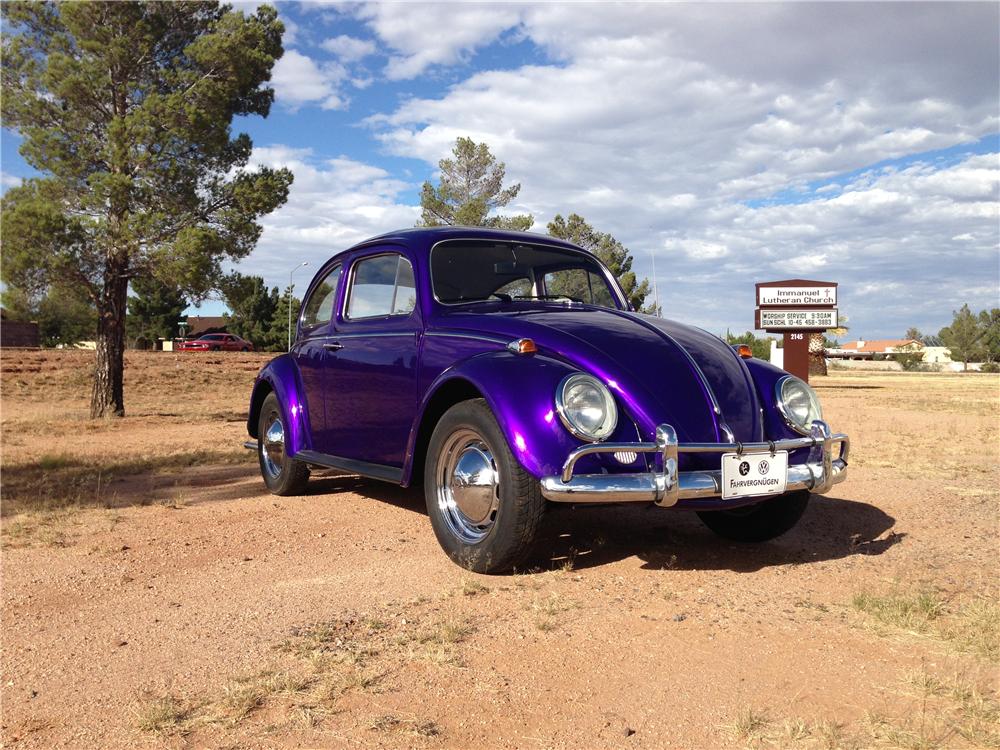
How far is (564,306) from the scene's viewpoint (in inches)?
189

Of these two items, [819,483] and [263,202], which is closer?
[819,483]

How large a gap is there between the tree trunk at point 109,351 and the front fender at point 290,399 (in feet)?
29.3

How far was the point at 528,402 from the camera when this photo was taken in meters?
3.55

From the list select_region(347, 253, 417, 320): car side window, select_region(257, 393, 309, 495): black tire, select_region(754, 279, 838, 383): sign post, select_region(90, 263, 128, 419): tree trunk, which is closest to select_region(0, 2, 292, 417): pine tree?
select_region(90, 263, 128, 419): tree trunk

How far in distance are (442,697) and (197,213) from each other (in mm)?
13028

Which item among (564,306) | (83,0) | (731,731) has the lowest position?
(731,731)

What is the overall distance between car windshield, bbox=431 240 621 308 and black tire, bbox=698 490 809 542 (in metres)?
1.55

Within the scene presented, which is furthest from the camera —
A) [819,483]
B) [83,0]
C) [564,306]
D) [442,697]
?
[83,0]

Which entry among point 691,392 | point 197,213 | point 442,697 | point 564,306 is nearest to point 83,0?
point 197,213

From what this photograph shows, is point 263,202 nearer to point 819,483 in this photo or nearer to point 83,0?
point 83,0

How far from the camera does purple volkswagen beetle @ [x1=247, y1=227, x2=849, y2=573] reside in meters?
3.52

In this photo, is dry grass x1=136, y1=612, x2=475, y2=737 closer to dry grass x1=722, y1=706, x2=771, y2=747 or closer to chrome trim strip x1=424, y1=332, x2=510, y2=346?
dry grass x1=722, y1=706, x2=771, y2=747

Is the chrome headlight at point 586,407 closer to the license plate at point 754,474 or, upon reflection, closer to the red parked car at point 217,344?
the license plate at point 754,474

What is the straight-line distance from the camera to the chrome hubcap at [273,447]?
6.17 meters
